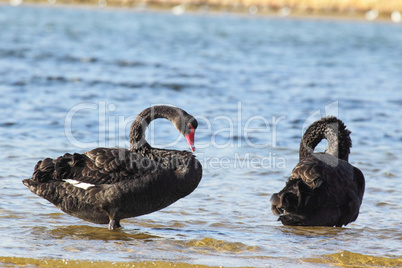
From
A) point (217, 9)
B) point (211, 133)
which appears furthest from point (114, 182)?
point (217, 9)

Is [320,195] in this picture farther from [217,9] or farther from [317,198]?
[217,9]

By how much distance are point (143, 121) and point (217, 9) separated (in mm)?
51171

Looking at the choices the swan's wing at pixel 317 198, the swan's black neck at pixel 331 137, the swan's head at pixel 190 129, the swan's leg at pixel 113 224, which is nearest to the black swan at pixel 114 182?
the swan's leg at pixel 113 224

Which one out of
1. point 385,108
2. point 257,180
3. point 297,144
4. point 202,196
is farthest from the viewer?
point 385,108

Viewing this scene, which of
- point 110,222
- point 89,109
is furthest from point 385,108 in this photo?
point 110,222

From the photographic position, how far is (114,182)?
5504 millimetres

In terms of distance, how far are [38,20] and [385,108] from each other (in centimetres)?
2752

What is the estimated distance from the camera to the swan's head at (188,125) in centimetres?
579

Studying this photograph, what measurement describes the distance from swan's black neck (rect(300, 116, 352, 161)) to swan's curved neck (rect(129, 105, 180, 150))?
5.43ft

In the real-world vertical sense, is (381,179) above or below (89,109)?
below

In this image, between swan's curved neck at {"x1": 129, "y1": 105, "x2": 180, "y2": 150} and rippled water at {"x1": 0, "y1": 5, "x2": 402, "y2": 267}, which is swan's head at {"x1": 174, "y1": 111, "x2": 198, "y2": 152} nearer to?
swan's curved neck at {"x1": 129, "y1": 105, "x2": 180, "y2": 150}

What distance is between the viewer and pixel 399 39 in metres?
32.1

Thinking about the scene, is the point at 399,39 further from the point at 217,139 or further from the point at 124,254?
the point at 124,254

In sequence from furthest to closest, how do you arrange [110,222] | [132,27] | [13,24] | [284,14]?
[284,14], [132,27], [13,24], [110,222]
